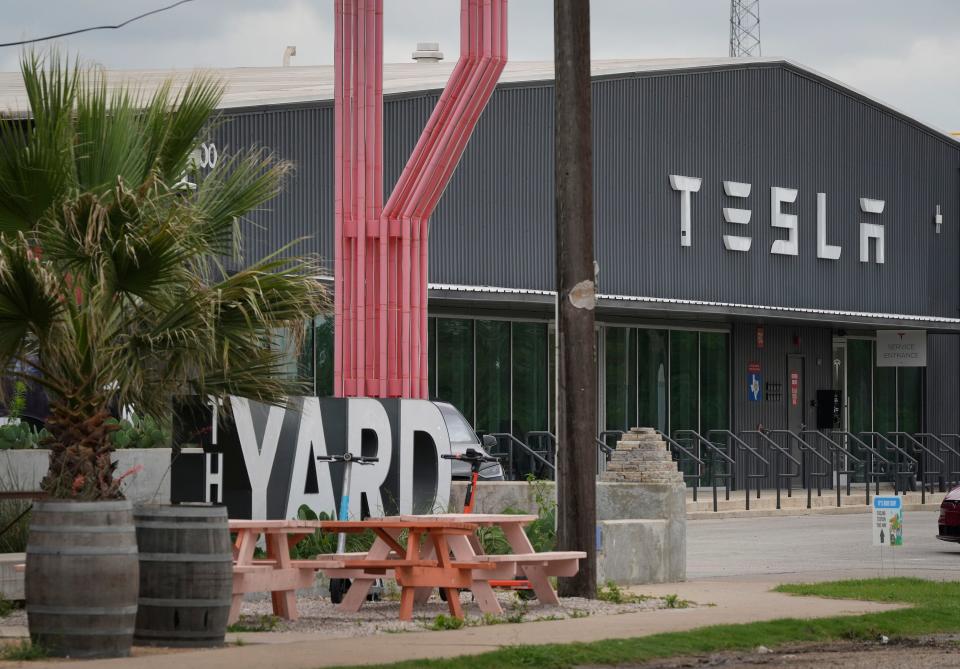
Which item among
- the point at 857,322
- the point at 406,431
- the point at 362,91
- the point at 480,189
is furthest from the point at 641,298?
the point at 406,431

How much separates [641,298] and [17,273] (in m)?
21.6

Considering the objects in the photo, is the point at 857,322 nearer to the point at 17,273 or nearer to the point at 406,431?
the point at 406,431

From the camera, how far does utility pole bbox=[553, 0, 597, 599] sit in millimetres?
13898

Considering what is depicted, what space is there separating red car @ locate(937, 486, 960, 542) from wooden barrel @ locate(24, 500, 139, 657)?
511 inches

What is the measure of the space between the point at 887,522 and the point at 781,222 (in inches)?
801

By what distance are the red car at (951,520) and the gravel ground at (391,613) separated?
742cm

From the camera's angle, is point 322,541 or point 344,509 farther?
point 322,541

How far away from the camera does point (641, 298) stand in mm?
30891

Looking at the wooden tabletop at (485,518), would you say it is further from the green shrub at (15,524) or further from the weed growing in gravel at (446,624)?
the green shrub at (15,524)

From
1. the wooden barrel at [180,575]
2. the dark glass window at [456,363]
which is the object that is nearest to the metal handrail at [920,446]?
the dark glass window at [456,363]

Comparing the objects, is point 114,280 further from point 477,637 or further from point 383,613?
point 383,613

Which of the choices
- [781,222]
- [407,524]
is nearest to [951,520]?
[407,524]

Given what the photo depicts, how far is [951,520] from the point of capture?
20469mm

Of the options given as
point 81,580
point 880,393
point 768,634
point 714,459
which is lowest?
point 768,634
